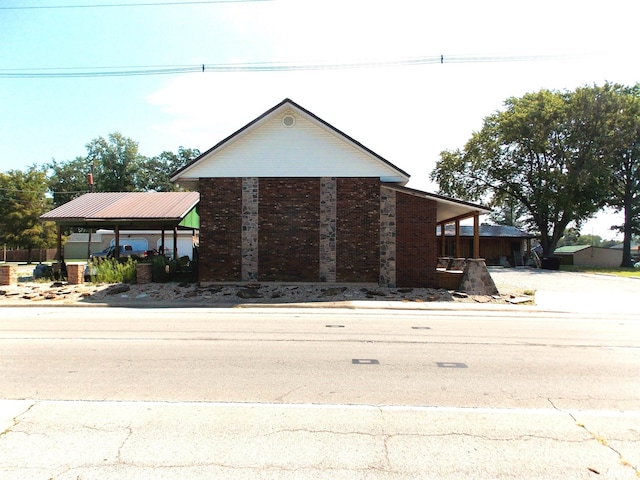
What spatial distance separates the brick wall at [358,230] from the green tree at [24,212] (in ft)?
122

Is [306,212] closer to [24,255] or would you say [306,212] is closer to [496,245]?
[496,245]

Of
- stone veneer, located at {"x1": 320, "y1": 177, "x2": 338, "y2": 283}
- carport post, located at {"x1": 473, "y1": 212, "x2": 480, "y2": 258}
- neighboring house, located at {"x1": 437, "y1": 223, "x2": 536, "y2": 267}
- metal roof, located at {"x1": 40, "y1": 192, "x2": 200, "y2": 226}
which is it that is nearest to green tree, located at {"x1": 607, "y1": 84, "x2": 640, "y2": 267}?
neighboring house, located at {"x1": 437, "y1": 223, "x2": 536, "y2": 267}

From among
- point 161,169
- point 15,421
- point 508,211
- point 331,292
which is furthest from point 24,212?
point 508,211

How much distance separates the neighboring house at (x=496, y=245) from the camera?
43.8 m

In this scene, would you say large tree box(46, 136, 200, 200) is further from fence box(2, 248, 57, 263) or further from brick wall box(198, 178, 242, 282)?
brick wall box(198, 178, 242, 282)

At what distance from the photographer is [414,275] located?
60.5ft

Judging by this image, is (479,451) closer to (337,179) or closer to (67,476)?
(67,476)

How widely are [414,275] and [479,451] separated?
14839mm

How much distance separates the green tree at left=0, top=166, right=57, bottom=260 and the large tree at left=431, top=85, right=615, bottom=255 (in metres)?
42.3

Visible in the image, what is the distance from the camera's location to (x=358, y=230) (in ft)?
60.8

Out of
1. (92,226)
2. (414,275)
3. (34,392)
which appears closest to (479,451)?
(34,392)

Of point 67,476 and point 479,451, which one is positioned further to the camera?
point 479,451

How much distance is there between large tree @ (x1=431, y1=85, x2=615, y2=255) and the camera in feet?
135

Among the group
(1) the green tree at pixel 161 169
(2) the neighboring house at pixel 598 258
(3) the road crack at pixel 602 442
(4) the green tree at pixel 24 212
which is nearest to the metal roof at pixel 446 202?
(3) the road crack at pixel 602 442
